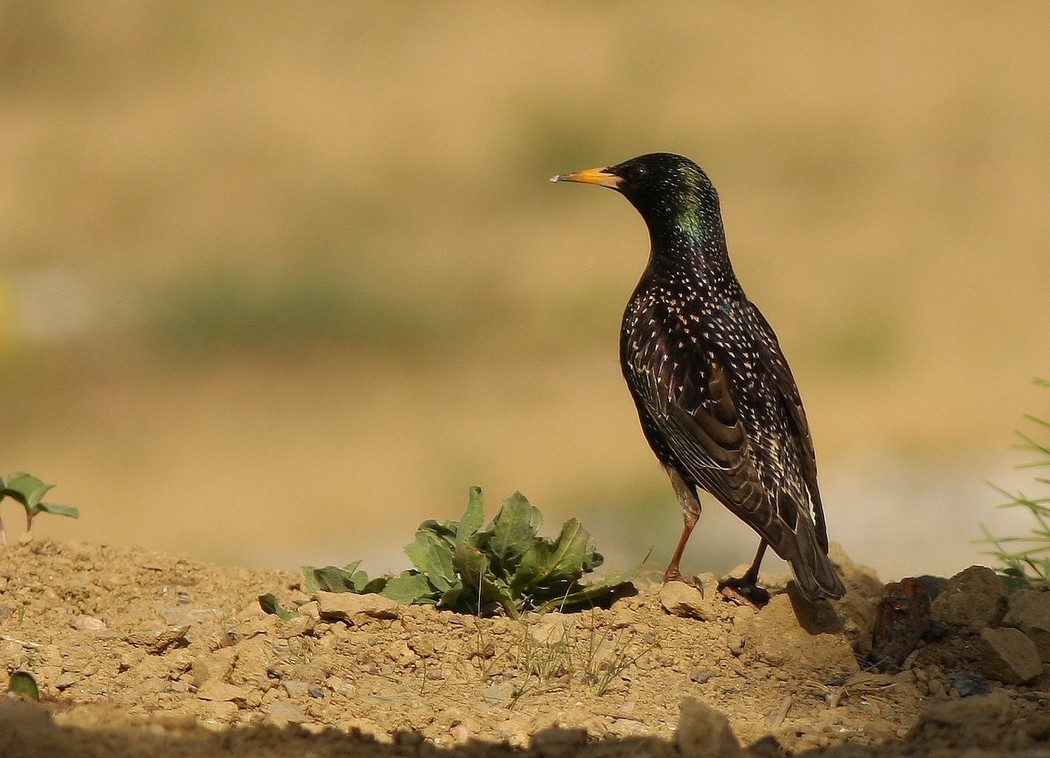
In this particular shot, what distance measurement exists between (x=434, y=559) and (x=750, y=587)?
1132 mm

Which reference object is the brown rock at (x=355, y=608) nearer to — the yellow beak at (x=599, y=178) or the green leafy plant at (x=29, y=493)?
the green leafy plant at (x=29, y=493)

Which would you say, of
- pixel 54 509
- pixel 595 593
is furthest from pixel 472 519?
pixel 54 509

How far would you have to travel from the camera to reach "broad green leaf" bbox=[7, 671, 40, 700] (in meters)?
4.15

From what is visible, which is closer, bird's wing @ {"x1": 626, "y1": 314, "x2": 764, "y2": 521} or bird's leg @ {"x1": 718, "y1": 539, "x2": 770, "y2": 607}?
bird's leg @ {"x1": 718, "y1": 539, "x2": 770, "y2": 607}

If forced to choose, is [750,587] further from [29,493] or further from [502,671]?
[29,493]

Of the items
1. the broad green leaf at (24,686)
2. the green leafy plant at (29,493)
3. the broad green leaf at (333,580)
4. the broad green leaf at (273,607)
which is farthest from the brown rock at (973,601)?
the green leafy plant at (29,493)

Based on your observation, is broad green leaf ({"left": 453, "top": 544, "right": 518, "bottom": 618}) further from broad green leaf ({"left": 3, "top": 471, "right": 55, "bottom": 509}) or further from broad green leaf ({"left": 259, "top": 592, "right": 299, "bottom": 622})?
broad green leaf ({"left": 3, "top": 471, "right": 55, "bottom": 509})

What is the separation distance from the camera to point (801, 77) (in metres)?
22.9

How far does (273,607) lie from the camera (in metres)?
5.00

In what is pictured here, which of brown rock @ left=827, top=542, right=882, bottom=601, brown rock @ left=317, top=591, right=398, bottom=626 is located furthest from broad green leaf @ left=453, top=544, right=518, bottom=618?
brown rock @ left=827, top=542, right=882, bottom=601

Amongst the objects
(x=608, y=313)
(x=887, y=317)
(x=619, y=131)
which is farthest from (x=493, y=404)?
(x=619, y=131)

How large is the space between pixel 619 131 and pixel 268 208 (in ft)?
14.5

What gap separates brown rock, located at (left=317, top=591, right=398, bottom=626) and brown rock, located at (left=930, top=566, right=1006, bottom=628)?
173 centimetres

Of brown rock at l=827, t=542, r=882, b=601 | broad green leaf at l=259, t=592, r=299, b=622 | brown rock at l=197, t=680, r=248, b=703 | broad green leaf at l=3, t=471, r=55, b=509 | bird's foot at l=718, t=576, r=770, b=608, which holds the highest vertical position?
brown rock at l=827, t=542, r=882, b=601
